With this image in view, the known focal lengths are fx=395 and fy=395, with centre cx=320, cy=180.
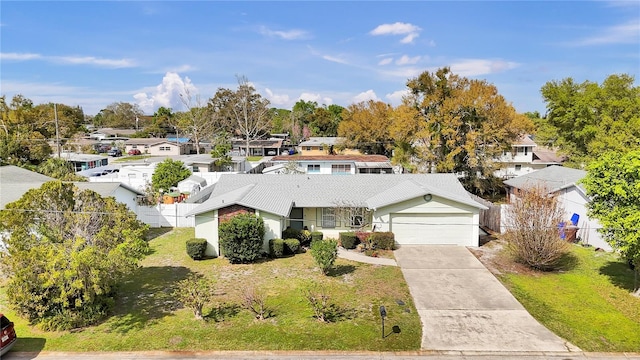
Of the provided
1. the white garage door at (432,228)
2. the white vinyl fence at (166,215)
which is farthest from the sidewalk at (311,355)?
the white vinyl fence at (166,215)

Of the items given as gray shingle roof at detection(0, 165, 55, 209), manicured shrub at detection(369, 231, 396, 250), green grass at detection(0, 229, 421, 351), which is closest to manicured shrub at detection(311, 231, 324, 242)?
manicured shrub at detection(369, 231, 396, 250)

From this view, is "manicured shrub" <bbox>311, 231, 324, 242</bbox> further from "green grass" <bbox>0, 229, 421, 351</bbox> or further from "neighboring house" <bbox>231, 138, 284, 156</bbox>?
"neighboring house" <bbox>231, 138, 284, 156</bbox>

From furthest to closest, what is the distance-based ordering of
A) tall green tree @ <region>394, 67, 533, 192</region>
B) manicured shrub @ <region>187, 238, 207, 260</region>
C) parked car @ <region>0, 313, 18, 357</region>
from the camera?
tall green tree @ <region>394, 67, 533, 192</region> < manicured shrub @ <region>187, 238, 207, 260</region> < parked car @ <region>0, 313, 18, 357</region>

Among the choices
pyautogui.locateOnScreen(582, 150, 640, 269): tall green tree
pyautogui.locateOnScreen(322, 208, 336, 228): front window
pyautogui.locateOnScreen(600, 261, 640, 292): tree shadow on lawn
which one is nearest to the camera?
pyautogui.locateOnScreen(582, 150, 640, 269): tall green tree

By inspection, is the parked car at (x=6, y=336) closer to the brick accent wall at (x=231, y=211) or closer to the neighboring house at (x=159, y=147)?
the brick accent wall at (x=231, y=211)

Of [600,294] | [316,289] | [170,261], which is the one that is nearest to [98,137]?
[170,261]

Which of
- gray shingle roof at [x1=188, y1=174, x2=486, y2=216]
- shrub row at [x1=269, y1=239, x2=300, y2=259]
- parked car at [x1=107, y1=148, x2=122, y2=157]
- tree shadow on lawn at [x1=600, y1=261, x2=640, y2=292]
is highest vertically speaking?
parked car at [x1=107, y1=148, x2=122, y2=157]
